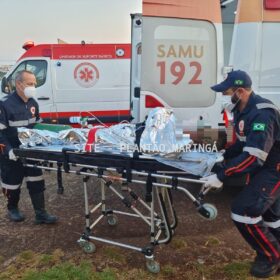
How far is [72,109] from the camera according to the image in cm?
868

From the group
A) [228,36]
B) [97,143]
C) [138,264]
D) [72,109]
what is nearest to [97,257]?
[138,264]

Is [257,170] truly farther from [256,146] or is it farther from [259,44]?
[259,44]

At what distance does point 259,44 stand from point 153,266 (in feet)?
8.98

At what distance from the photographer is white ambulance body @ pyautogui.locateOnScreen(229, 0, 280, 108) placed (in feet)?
13.7

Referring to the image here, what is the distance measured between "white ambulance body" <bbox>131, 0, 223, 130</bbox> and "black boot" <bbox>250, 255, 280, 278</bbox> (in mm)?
1783

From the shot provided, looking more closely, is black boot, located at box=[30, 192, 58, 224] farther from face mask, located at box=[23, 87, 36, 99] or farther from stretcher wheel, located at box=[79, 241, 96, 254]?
face mask, located at box=[23, 87, 36, 99]

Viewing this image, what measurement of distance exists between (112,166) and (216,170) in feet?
2.81

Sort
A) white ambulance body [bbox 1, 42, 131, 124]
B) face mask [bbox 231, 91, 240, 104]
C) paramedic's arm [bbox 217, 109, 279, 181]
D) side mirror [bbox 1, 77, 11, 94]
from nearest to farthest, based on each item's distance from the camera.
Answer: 1. paramedic's arm [bbox 217, 109, 279, 181]
2. face mask [bbox 231, 91, 240, 104]
3. white ambulance body [bbox 1, 42, 131, 124]
4. side mirror [bbox 1, 77, 11, 94]

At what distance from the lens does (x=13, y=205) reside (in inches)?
176

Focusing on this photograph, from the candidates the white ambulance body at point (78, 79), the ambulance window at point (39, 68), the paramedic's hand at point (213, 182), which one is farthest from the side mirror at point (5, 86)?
the paramedic's hand at point (213, 182)

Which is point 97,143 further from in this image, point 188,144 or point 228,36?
point 228,36

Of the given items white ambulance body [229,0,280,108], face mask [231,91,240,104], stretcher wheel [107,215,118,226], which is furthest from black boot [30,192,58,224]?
white ambulance body [229,0,280,108]

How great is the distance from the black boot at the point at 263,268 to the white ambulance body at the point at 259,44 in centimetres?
199

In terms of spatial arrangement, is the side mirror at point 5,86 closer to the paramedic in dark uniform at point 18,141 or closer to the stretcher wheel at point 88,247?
the paramedic in dark uniform at point 18,141
